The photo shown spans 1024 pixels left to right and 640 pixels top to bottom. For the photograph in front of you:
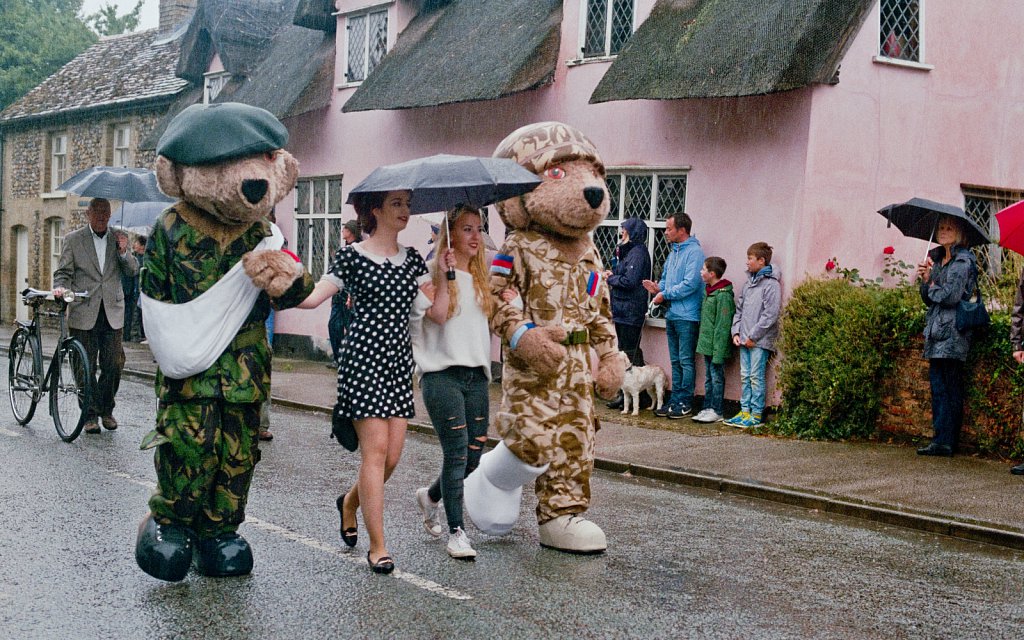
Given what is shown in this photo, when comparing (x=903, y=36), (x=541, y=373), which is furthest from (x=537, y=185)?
(x=903, y=36)

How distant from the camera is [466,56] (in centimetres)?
1667

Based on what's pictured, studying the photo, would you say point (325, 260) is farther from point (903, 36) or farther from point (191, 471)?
point (191, 471)

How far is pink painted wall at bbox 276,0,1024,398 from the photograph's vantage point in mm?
12883

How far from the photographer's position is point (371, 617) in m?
5.26

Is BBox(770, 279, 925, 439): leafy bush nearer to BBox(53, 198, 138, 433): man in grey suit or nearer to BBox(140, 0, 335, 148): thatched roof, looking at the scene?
BBox(53, 198, 138, 433): man in grey suit

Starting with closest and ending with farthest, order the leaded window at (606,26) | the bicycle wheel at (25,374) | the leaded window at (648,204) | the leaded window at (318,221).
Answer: the bicycle wheel at (25,374)
the leaded window at (648,204)
the leaded window at (606,26)
the leaded window at (318,221)


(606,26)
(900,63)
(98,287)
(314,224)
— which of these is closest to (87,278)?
(98,287)

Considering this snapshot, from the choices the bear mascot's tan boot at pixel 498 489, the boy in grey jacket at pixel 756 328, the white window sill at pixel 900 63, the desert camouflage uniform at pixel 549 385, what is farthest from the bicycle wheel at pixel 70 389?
the white window sill at pixel 900 63

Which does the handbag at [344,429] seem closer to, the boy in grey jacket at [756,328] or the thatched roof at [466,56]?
the boy in grey jacket at [756,328]

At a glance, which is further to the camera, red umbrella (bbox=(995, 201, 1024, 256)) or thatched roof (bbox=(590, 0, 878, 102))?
thatched roof (bbox=(590, 0, 878, 102))

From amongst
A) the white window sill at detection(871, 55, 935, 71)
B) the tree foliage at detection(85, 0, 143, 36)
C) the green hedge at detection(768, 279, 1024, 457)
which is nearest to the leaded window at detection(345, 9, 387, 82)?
the white window sill at detection(871, 55, 935, 71)

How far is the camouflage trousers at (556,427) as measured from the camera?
21.7ft

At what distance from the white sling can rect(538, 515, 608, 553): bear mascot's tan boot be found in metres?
2.05

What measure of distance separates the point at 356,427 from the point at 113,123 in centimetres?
2469
